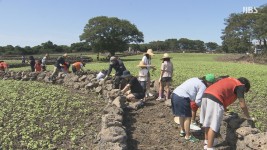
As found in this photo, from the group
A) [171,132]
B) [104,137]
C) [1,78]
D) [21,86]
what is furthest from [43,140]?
[1,78]

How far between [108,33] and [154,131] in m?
59.0

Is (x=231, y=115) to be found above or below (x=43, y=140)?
above

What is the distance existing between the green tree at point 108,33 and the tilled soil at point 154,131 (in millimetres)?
55651

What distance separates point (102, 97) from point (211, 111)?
28.0 feet

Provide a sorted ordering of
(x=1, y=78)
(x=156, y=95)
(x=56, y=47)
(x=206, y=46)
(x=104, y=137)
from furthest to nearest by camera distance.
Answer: (x=206, y=46), (x=56, y=47), (x=1, y=78), (x=156, y=95), (x=104, y=137)

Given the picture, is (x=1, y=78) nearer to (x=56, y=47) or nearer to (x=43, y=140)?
(x=43, y=140)

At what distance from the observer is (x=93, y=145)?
970 cm

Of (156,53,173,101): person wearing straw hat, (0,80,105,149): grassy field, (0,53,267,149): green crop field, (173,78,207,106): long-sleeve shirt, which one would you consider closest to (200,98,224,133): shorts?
(173,78,207,106): long-sleeve shirt

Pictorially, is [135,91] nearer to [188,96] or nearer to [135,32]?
[188,96]

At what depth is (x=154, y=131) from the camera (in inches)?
404

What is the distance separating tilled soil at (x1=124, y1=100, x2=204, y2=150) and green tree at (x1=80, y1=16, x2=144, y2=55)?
5565 centimetres

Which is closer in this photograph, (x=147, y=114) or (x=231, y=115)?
(x=231, y=115)

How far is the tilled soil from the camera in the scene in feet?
30.0

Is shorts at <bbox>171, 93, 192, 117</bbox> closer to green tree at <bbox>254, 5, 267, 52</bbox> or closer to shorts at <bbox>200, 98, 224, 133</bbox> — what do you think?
shorts at <bbox>200, 98, 224, 133</bbox>
